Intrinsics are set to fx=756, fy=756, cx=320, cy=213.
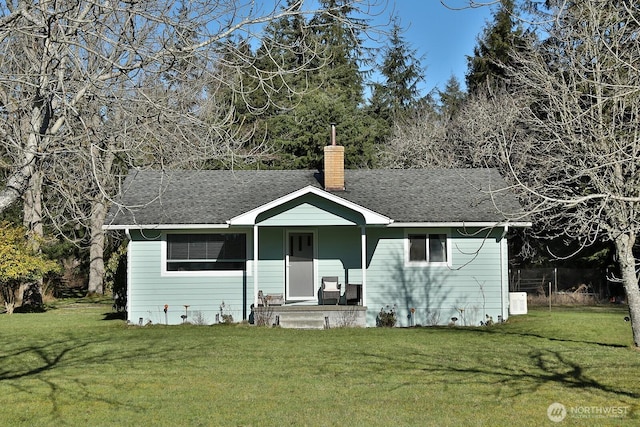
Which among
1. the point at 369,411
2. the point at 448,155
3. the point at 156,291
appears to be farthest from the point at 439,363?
the point at 448,155

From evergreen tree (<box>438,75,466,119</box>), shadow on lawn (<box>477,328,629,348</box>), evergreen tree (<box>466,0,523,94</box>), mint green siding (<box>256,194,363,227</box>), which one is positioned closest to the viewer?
shadow on lawn (<box>477,328,629,348</box>)

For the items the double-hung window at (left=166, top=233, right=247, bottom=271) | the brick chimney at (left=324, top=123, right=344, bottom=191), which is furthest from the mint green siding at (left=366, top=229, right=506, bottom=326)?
the double-hung window at (left=166, top=233, right=247, bottom=271)

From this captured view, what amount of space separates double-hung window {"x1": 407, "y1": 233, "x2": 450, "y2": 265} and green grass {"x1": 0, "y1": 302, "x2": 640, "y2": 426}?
278 cm

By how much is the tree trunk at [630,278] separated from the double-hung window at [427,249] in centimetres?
600

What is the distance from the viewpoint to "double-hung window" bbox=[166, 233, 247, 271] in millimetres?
20172

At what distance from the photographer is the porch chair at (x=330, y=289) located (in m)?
20.0

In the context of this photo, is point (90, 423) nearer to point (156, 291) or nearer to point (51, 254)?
point (156, 291)

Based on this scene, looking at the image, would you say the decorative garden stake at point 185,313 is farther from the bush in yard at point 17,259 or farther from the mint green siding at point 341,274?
the bush in yard at point 17,259

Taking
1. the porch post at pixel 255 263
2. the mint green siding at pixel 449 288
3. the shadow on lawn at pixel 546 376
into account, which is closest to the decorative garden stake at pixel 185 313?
the porch post at pixel 255 263

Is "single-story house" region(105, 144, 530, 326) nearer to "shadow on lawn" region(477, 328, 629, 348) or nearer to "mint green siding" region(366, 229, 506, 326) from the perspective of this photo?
"mint green siding" region(366, 229, 506, 326)

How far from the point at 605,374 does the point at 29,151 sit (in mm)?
9065

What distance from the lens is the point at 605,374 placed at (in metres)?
11.6

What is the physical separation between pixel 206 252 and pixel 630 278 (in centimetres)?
1066

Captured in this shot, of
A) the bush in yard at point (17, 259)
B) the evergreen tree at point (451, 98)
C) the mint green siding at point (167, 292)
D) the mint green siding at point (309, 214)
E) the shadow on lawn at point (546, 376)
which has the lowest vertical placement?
the shadow on lawn at point (546, 376)
